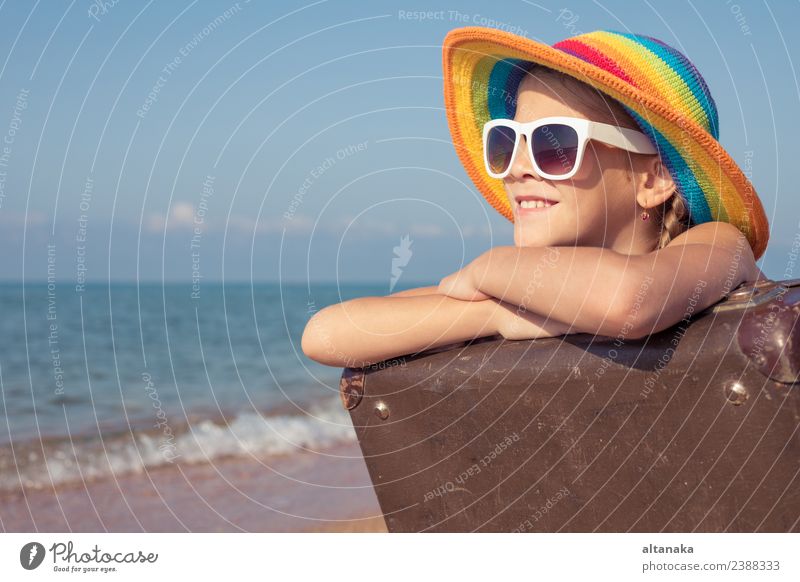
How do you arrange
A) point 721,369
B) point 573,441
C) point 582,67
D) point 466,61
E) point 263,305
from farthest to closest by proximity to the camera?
point 263,305 < point 466,61 < point 582,67 < point 573,441 < point 721,369

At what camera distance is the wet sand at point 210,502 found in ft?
18.0

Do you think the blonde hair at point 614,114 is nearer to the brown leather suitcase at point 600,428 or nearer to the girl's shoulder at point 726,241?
the girl's shoulder at point 726,241

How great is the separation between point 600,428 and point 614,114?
3.36 feet

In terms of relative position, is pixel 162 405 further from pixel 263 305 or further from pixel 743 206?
pixel 263 305

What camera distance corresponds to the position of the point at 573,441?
2.02 m

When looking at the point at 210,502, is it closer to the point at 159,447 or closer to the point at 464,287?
the point at 159,447

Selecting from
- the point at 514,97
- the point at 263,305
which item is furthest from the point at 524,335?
the point at 263,305

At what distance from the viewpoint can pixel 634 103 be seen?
2338 mm

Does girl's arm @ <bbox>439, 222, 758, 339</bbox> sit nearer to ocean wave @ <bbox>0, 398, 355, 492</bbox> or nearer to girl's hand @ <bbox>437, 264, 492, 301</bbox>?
girl's hand @ <bbox>437, 264, 492, 301</bbox>

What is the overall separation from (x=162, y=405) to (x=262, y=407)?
1.15m

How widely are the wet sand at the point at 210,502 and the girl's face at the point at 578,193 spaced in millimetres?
3219

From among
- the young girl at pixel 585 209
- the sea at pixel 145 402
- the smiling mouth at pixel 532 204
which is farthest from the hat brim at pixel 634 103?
the sea at pixel 145 402

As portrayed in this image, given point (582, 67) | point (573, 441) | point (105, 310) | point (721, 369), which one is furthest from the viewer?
point (105, 310)

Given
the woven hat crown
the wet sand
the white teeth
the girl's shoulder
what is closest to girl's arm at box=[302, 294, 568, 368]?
the girl's shoulder
